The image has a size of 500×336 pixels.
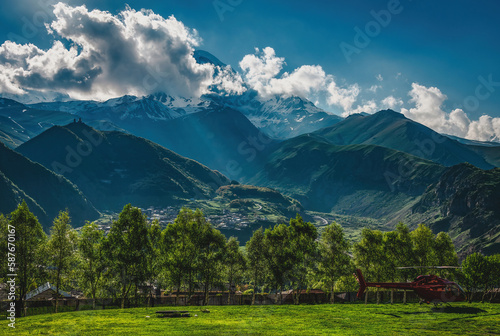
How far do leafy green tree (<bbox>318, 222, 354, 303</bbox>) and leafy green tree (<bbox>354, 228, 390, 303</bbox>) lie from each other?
116 inches

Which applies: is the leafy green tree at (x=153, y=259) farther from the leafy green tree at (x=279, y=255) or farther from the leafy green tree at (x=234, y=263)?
the leafy green tree at (x=279, y=255)

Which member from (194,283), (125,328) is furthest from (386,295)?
(125,328)

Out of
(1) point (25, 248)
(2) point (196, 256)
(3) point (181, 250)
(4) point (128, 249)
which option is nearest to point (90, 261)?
(4) point (128, 249)

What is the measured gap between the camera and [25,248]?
178ft

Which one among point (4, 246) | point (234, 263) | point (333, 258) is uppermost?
point (4, 246)

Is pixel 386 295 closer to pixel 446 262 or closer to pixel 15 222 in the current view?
pixel 446 262

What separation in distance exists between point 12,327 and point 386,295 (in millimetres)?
74685

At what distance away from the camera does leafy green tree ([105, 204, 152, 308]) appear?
60594mm

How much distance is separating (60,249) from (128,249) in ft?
37.5

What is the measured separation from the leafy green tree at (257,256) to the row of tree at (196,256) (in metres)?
0.23

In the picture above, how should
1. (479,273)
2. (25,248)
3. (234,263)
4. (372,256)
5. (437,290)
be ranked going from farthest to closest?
1. (234,263)
2. (372,256)
3. (479,273)
4. (25,248)
5. (437,290)

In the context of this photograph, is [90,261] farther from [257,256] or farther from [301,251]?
[301,251]

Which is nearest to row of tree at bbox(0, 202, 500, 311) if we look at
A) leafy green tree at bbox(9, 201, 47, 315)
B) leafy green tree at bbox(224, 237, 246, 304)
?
leafy green tree at bbox(9, 201, 47, 315)

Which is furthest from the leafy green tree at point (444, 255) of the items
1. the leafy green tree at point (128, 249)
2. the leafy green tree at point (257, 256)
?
the leafy green tree at point (128, 249)
